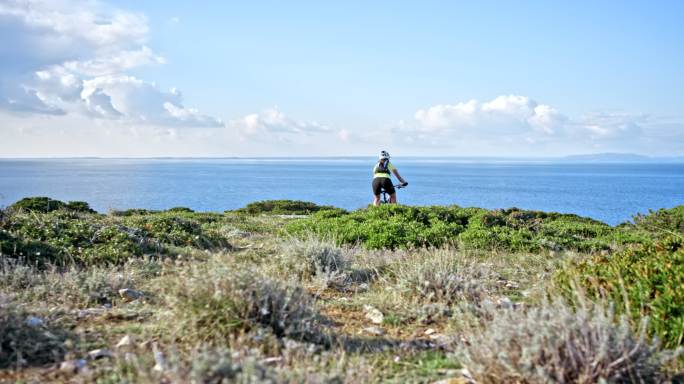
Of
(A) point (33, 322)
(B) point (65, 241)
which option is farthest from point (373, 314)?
(B) point (65, 241)

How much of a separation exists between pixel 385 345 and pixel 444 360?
24.0 inches

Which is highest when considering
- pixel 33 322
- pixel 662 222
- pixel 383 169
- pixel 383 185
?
pixel 383 169

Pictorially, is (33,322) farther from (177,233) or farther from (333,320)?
(177,233)

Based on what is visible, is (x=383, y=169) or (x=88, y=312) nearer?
(x=88, y=312)

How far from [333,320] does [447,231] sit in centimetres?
748

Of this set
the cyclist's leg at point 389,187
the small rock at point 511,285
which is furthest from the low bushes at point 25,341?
the cyclist's leg at point 389,187

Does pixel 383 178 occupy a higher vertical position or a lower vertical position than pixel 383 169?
lower

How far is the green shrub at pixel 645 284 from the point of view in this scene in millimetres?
4668

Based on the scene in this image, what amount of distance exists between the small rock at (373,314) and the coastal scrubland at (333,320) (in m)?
0.02

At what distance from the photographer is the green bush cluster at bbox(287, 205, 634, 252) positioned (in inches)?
455

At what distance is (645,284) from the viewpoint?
5.14 meters

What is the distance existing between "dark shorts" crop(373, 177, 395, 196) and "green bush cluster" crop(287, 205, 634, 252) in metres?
2.88

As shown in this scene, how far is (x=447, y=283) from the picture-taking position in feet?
21.5

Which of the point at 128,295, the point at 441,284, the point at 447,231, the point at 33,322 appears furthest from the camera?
the point at 447,231
